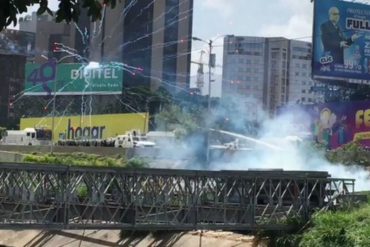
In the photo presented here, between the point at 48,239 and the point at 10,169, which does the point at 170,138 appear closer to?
the point at 48,239

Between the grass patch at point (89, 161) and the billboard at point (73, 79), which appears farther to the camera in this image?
the billboard at point (73, 79)

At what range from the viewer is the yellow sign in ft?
316

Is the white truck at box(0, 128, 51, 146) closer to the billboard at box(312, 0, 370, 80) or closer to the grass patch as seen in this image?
the grass patch

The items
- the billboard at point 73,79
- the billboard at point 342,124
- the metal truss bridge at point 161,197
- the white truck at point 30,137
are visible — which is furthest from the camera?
the billboard at point 73,79

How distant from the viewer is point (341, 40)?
67.1 metres

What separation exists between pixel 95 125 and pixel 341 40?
44.6 m

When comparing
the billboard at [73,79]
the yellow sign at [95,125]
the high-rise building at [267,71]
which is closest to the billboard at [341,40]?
the yellow sign at [95,125]

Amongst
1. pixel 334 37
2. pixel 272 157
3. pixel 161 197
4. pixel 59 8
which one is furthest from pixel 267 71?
pixel 59 8

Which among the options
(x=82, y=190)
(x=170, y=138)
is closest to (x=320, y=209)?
(x=82, y=190)

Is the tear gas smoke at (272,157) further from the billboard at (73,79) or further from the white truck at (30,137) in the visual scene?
the white truck at (30,137)

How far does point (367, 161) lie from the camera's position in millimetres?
54188

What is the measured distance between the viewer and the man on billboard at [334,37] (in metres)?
66.4

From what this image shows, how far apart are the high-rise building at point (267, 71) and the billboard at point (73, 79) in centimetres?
1760

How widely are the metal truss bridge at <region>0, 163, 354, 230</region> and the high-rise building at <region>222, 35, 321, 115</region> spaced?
78.0 m
